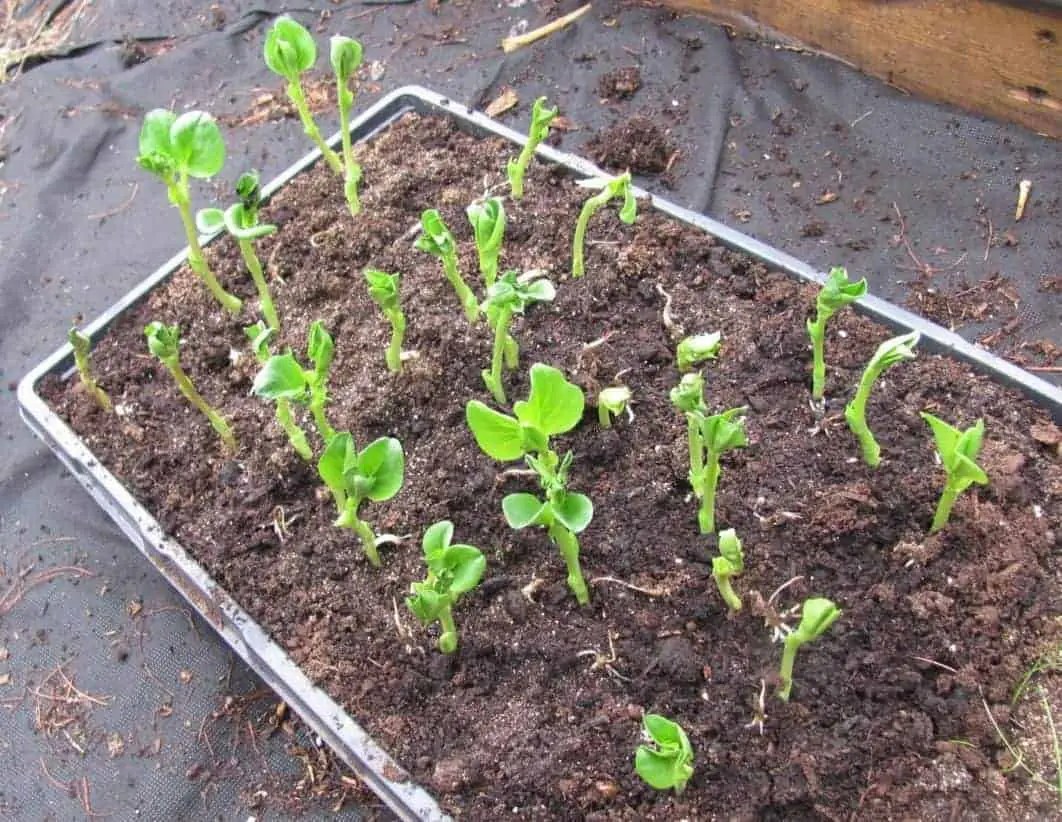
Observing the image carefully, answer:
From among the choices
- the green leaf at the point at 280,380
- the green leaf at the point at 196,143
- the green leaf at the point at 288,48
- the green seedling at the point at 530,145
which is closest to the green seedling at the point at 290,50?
the green leaf at the point at 288,48

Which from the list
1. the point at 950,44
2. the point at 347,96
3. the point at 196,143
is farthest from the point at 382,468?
the point at 950,44

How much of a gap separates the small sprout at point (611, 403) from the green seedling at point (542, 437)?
18cm

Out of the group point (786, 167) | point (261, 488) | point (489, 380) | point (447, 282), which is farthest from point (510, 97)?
point (261, 488)

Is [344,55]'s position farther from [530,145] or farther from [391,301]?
[391,301]

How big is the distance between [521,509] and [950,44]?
4.91 ft

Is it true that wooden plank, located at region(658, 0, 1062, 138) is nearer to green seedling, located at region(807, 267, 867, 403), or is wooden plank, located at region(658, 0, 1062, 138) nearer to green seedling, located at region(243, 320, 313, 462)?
green seedling, located at region(807, 267, 867, 403)

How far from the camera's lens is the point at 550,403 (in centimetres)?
100

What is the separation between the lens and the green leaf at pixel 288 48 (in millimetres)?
1426

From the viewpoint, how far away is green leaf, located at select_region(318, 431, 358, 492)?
41.0 inches

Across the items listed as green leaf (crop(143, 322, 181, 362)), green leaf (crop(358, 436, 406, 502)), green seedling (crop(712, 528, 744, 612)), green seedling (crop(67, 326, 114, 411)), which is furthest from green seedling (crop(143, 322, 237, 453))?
green seedling (crop(712, 528, 744, 612))

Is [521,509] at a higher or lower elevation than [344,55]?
lower

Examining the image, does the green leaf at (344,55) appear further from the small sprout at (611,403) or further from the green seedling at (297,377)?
the small sprout at (611,403)

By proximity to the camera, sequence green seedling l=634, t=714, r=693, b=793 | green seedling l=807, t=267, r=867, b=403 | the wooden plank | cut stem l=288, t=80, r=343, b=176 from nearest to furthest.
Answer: green seedling l=634, t=714, r=693, b=793 → green seedling l=807, t=267, r=867, b=403 → cut stem l=288, t=80, r=343, b=176 → the wooden plank

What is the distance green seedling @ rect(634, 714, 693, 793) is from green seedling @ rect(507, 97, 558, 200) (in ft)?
2.97
